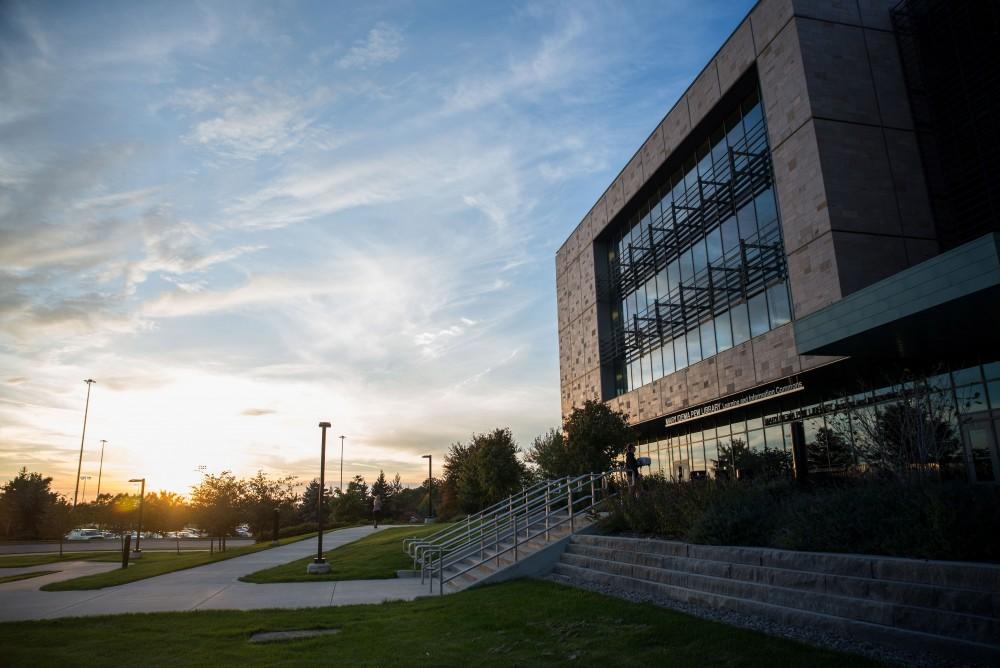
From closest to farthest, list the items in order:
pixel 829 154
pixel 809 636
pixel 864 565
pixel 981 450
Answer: pixel 809 636
pixel 864 565
pixel 981 450
pixel 829 154

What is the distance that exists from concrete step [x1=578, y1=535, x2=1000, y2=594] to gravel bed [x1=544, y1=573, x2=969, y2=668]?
2.87 feet

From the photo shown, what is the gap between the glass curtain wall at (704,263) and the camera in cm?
2388

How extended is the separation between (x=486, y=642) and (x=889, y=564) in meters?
4.92

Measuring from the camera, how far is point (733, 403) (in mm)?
24922

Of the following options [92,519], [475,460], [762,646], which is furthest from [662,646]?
[92,519]

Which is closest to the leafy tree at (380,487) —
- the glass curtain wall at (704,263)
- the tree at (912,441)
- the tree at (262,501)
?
the tree at (262,501)

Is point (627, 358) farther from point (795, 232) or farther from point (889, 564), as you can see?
point (889, 564)

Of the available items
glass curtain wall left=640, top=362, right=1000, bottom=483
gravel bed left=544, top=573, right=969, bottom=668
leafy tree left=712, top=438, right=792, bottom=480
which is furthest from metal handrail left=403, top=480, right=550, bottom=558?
gravel bed left=544, top=573, right=969, bottom=668

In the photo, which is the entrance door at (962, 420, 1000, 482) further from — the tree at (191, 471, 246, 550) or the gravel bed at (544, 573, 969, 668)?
the tree at (191, 471, 246, 550)

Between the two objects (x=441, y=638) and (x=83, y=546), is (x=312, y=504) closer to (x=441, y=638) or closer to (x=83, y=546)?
(x=83, y=546)

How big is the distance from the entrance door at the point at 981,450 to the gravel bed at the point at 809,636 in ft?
40.7

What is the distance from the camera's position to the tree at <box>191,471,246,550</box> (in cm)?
3406

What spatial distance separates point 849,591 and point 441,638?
5.20 m

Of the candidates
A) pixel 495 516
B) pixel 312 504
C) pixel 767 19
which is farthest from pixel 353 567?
pixel 312 504
